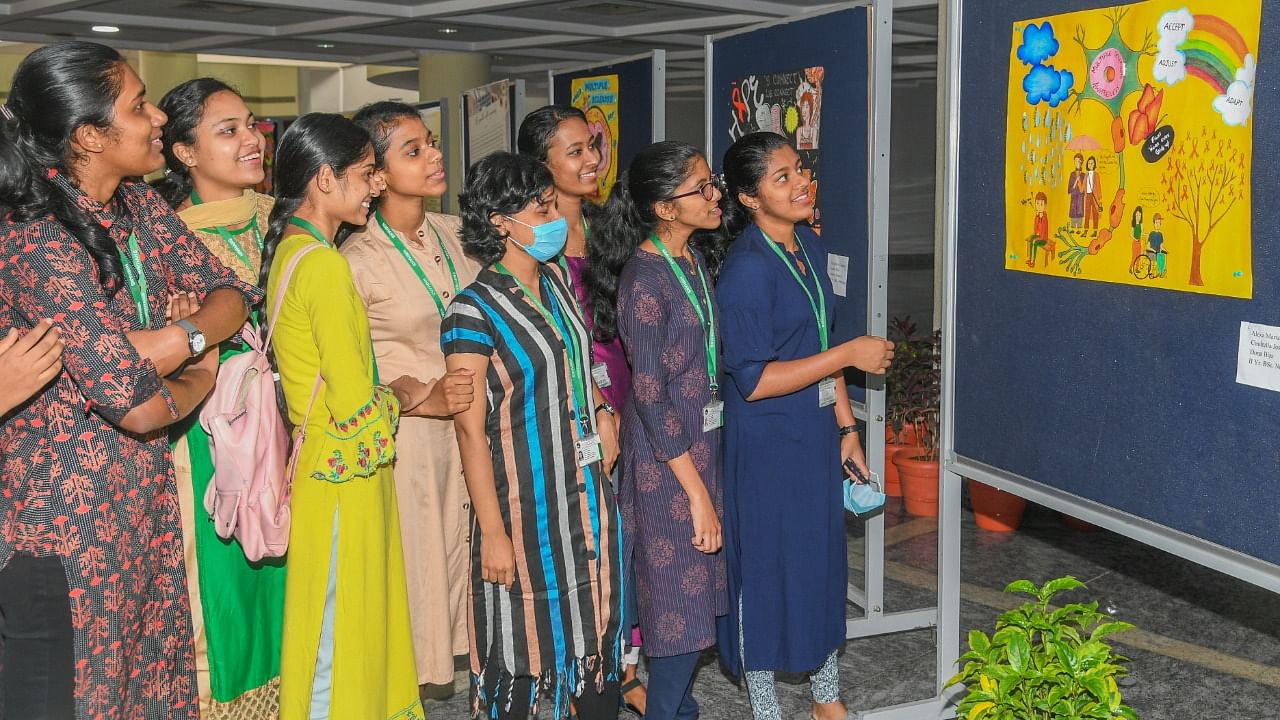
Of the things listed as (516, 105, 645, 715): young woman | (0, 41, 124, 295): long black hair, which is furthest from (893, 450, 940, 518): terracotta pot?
(0, 41, 124, 295): long black hair

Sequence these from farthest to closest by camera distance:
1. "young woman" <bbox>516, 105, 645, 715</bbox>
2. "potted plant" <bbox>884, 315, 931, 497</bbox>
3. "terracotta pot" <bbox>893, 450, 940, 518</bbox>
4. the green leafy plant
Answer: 1. "potted plant" <bbox>884, 315, 931, 497</bbox>
2. "terracotta pot" <bbox>893, 450, 940, 518</bbox>
3. "young woman" <bbox>516, 105, 645, 715</bbox>
4. the green leafy plant

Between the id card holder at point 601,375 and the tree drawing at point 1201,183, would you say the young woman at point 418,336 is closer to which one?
the id card holder at point 601,375

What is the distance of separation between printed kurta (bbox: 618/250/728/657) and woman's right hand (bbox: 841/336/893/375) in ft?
1.19

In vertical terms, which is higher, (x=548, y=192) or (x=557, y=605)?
(x=548, y=192)

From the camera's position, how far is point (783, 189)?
3027 millimetres

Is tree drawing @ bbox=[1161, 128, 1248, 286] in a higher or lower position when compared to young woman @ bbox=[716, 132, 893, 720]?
higher

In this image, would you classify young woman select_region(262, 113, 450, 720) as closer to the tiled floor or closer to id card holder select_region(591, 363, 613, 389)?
id card holder select_region(591, 363, 613, 389)

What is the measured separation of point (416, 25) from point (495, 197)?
871 cm

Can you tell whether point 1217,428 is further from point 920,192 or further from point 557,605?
point 920,192

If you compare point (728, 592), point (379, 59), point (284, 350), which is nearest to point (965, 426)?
point (728, 592)

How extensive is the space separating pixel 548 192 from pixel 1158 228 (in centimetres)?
128

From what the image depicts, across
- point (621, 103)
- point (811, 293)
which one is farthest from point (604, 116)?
point (811, 293)

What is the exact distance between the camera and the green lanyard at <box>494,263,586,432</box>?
2666 mm

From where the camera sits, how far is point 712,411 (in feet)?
9.71
